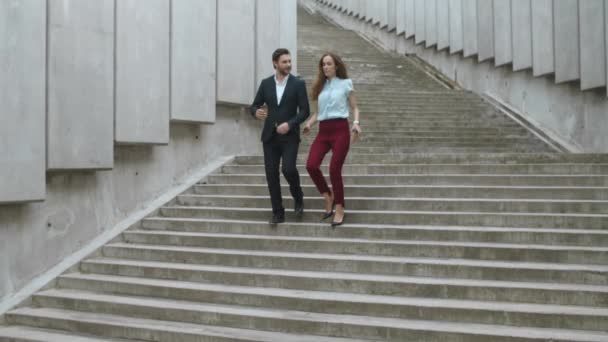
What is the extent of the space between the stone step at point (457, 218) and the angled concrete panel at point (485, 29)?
7.99m

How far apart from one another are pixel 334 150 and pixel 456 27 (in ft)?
33.3

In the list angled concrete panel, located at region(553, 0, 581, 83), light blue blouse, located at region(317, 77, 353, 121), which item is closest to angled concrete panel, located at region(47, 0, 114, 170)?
light blue blouse, located at region(317, 77, 353, 121)

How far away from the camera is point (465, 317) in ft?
16.4

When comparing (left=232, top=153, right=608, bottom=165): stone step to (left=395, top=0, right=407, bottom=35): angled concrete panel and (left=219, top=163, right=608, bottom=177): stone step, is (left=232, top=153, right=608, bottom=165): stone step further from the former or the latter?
(left=395, top=0, right=407, bottom=35): angled concrete panel

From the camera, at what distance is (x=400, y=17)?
63.0 ft

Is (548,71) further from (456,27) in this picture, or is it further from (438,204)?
(438,204)

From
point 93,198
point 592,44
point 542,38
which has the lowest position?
point 93,198

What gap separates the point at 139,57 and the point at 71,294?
294 cm

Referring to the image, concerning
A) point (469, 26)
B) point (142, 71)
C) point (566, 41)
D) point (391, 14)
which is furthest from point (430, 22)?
point (142, 71)

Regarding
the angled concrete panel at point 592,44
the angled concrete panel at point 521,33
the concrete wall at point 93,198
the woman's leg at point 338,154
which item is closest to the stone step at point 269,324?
the concrete wall at point 93,198

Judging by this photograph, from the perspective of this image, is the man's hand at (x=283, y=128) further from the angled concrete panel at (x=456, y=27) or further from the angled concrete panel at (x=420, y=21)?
the angled concrete panel at (x=420, y=21)

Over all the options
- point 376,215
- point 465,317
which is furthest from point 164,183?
point 465,317

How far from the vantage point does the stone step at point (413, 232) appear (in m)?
5.92

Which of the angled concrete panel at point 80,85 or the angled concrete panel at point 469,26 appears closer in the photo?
the angled concrete panel at point 80,85
